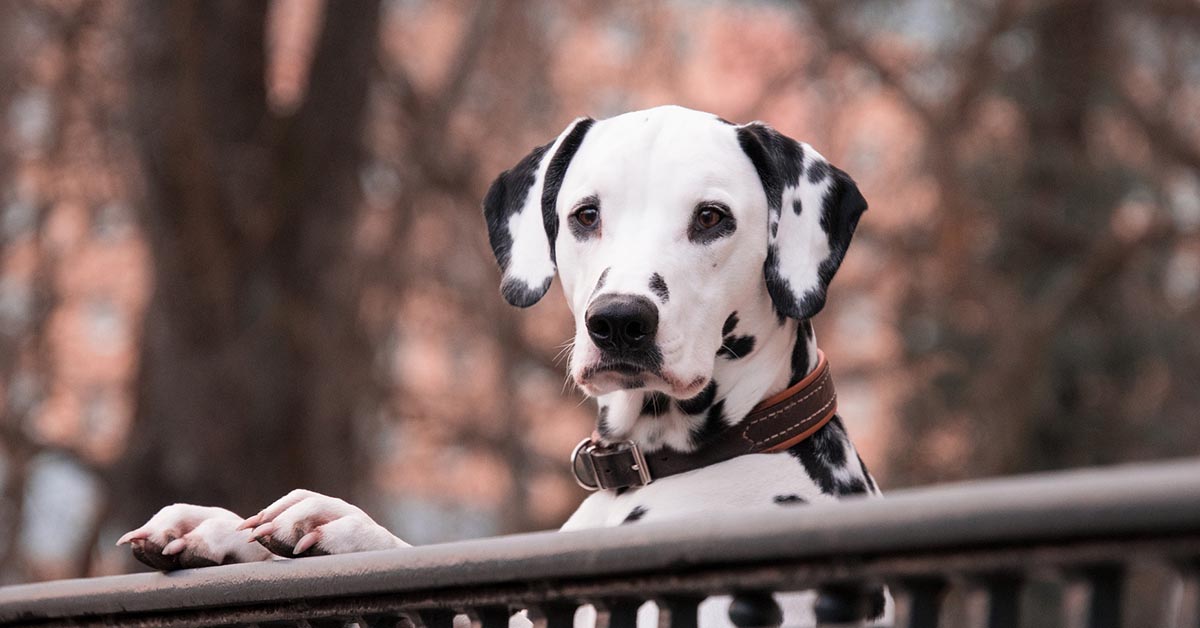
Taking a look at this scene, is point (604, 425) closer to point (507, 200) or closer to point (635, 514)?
point (635, 514)

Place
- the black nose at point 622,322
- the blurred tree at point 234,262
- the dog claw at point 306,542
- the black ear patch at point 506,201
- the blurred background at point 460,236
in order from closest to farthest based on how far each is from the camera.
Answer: the dog claw at point 306,542 < the black nose at point 622,322 < the black ear patch at point 506,201 < the blurred tree at point 234,262 < the blurred background at point 460,236

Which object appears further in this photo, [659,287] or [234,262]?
[234,262]

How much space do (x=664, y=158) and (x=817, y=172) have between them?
14.3 inches

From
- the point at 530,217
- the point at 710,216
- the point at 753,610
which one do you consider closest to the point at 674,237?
the point at 710,216

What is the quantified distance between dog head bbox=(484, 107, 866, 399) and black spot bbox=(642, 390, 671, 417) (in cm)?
16

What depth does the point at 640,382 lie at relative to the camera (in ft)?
10.7

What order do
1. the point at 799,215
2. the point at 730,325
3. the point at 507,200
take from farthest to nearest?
the point at 507,200, the point at 799,215, the point at 730,325

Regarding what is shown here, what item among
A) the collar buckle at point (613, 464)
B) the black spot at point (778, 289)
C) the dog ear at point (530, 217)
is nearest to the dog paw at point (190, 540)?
the collar buckle at point (613, 464)

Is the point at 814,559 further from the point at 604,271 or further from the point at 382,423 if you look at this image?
the point at 382,423

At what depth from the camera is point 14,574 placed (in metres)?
12.7

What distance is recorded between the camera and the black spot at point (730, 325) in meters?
3.41

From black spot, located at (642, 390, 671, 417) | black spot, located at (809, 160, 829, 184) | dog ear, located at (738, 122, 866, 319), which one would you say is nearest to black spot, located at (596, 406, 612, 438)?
black spot, located at (642, 390, 671, 417)

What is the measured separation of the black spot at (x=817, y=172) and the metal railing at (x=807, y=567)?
64.1 inches

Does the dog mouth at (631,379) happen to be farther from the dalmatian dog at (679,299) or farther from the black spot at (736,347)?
the black spot at (736,347)
